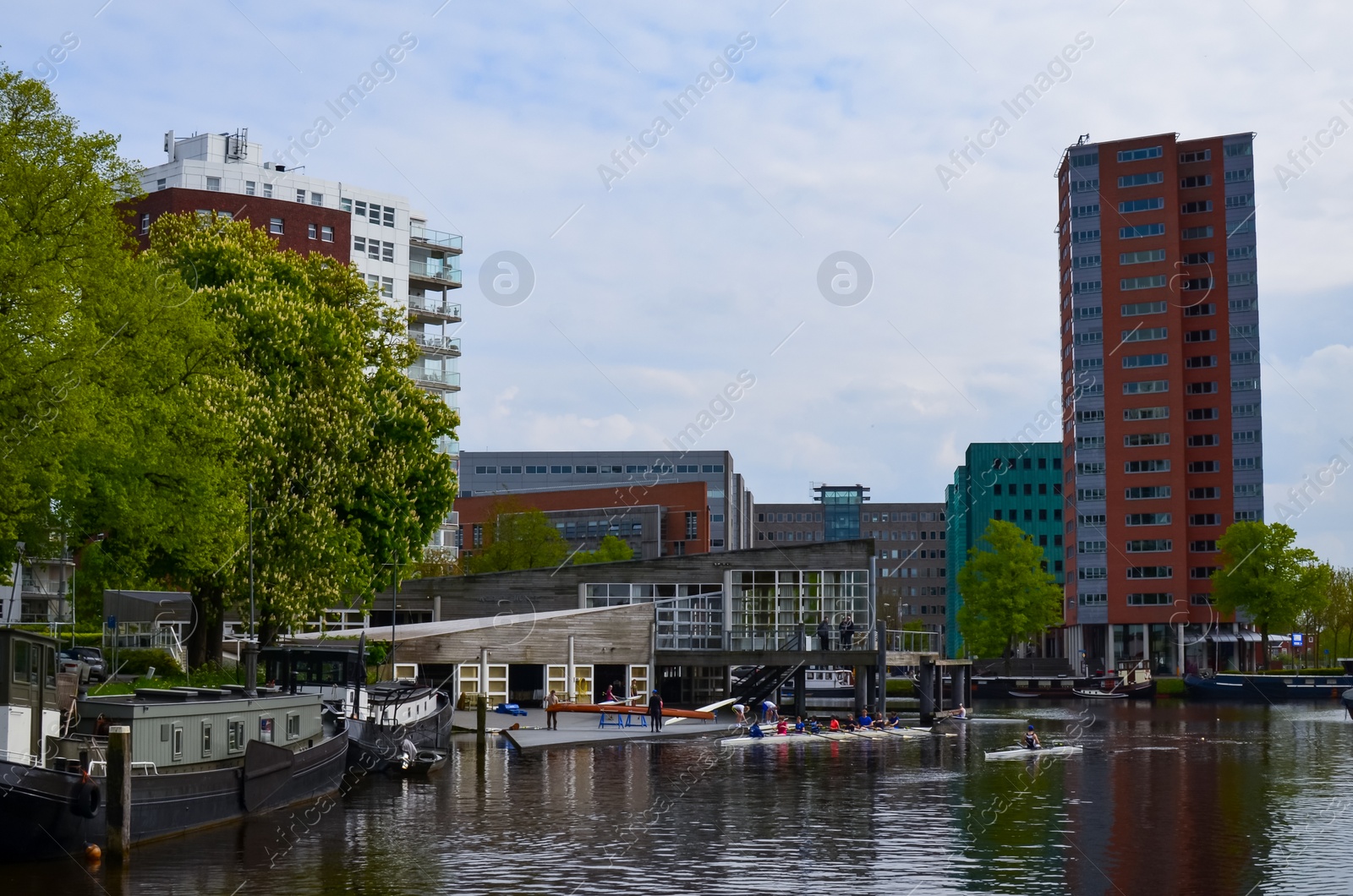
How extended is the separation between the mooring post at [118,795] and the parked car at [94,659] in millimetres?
29323

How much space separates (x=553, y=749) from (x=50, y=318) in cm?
2437

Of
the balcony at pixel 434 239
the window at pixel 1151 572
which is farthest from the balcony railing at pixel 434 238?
the window at pixel 1151 572

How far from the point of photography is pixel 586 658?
73.2 m

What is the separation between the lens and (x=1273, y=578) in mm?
129375

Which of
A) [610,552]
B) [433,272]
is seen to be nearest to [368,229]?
[433,272]

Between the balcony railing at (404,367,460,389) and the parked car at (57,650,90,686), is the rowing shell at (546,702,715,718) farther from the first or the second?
the balcony railing at (404,367,460,389)

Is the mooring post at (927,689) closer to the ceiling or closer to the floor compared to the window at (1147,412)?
closer to the floor

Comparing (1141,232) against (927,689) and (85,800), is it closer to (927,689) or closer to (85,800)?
(927,689)

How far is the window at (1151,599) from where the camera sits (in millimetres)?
153000

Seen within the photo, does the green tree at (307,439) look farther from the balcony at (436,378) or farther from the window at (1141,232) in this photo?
the window at (1141,232)

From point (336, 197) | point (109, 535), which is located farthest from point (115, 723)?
point (336, 197)

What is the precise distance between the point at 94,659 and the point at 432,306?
8513cm

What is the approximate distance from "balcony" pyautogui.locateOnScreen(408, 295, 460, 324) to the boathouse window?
109 metres

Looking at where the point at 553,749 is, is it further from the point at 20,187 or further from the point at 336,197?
the point at 336,197
